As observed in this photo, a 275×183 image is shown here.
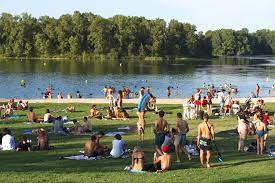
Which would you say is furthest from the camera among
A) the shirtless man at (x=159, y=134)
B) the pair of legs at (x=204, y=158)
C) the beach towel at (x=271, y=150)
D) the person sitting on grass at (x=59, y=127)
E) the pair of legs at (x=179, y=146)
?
the person sitting on grass at (x=59, y=127)

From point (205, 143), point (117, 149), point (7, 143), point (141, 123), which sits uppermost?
point (205, 143)

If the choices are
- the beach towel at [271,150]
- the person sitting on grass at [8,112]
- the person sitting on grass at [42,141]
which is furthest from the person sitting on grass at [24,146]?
the person sitting on grass at [8,112]

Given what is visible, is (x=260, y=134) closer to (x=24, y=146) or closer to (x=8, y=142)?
(x=24, y=146)

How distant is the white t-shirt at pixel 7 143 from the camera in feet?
62.7

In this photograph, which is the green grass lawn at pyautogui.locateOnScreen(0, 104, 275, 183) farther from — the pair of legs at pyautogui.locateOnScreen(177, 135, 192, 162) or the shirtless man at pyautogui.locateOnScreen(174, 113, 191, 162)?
the shirtless man at pyautogui.locateOnScreen(174, 113, 191, 162)

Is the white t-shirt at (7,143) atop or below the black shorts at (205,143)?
below

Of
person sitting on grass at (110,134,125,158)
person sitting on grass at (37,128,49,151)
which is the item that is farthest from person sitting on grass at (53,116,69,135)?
person sitting on grass at (110,134,125,158)

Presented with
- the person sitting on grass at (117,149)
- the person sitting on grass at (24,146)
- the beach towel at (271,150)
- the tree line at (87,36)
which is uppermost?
the tree line at (87,36)

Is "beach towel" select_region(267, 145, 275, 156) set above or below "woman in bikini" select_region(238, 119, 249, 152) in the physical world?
below

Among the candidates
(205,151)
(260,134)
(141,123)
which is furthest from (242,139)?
(141,123)

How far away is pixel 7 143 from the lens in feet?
63.0

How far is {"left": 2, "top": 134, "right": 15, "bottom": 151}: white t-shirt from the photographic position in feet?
62.7

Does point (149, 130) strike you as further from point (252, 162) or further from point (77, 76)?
point (77, 76)

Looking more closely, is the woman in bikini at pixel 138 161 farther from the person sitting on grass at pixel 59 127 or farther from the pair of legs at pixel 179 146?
the person sitting on grass at pixel 59 127
